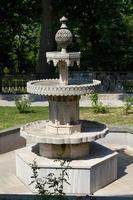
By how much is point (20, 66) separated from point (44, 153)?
25376 millimetres

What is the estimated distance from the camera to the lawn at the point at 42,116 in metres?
14.9

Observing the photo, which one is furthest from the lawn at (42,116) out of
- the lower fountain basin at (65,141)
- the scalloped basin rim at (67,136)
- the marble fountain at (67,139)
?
the marble fountain at (67,139)

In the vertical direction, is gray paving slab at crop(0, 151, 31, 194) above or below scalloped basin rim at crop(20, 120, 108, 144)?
below

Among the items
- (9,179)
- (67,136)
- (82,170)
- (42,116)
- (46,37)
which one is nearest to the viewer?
(82,170)

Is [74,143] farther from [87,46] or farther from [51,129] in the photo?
[87,46]

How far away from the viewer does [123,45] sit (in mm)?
28719

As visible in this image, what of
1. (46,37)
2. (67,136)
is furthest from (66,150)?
(46,37)

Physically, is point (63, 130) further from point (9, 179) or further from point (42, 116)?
point (42, 116)

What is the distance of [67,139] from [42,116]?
6.01m

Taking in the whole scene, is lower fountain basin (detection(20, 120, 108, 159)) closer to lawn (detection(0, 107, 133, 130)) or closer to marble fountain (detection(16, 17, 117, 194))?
marble fountain (detection(16, 17, 117, 194))

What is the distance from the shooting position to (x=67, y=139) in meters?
9.91

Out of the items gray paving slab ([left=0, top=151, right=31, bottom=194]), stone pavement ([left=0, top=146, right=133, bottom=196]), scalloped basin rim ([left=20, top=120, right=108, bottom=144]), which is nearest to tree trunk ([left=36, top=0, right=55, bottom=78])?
gray paving slab ([left=0, top=151, right=31, bottom=194])

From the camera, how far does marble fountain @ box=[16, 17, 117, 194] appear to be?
9.77 meters

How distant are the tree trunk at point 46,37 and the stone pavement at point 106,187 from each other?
11579 mm
